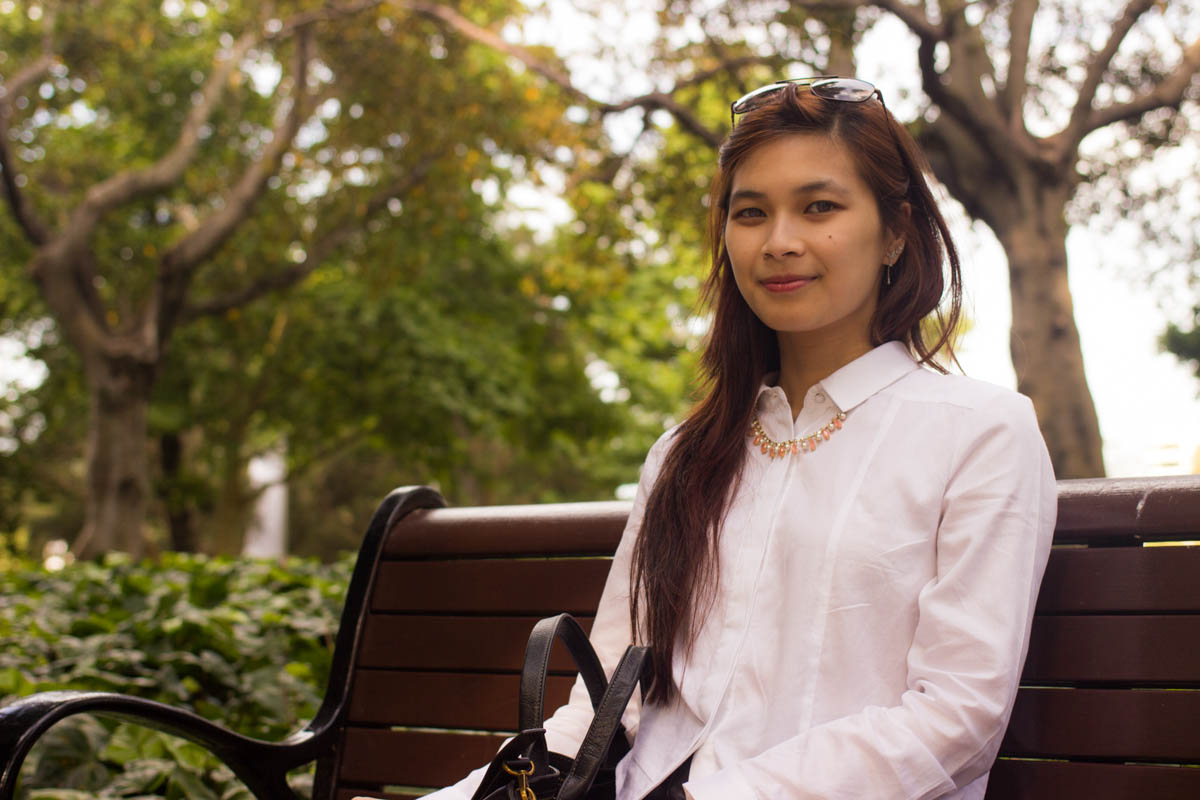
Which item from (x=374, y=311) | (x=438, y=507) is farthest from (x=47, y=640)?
(x=374, y=311)

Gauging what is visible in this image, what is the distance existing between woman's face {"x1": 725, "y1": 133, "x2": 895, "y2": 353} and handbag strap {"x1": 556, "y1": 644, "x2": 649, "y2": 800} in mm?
620

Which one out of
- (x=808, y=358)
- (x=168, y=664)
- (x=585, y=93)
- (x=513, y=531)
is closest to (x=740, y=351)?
(x=808, y=358)

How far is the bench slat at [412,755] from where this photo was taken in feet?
7.95

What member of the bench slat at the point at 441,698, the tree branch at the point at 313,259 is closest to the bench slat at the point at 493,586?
the bench slat at the point at 441,698

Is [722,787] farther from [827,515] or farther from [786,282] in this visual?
[786,282]

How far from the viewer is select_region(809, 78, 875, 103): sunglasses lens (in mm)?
1922

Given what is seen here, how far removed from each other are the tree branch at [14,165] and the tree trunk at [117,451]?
4.84 ft

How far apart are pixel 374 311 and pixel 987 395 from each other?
1596 cm

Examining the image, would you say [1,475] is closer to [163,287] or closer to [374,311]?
[374,311]

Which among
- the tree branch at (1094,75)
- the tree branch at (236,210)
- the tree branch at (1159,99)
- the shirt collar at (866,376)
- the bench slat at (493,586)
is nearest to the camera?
the shirt collar at (866,376)

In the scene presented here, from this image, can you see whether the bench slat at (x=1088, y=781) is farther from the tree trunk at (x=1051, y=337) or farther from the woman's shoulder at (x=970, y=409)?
the tree trunk at (x=1051, y=337)

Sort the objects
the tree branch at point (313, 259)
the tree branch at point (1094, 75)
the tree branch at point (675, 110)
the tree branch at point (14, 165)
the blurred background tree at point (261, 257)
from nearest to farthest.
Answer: the tree branch at point (1094, 75) → the tree branch at point (675, 110) → the tree branch at point (14, 165) → the blurred background tree at point (261, 257) → the tree branch at point (313, 259)

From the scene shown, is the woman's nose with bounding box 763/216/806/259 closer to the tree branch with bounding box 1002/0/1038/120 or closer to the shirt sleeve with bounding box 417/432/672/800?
the shirt sleeve with bounding box 417/432/672/800

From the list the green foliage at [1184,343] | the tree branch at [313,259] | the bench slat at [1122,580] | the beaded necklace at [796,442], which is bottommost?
the bench slat at [1122,580]
